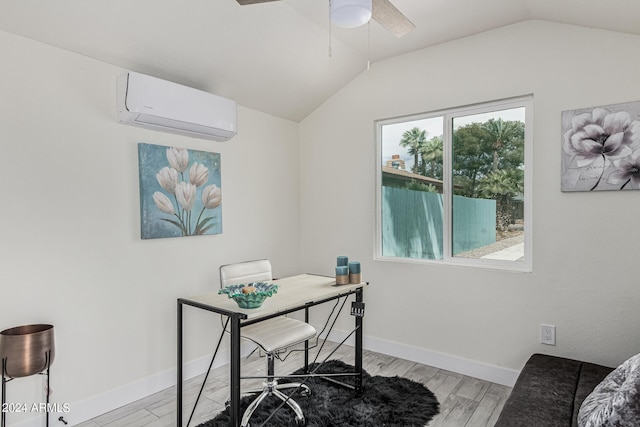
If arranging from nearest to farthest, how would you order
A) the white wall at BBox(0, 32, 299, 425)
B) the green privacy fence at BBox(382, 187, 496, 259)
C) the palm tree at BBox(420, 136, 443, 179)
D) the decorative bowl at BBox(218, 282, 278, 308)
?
the decorative bowl at BBox(218, 282, 278, 308), the white wall at BBox(0, 32, 299, 425), the green privacy fence at BBox(382, 187, 496, 259), the palm tree at BBox(420, 136, 443, 179)

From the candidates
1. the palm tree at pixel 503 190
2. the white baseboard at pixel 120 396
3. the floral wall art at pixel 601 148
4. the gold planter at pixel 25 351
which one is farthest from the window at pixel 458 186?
the gold planter at pixel 25 351

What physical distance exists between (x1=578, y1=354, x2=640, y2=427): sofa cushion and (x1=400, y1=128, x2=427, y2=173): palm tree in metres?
2.04

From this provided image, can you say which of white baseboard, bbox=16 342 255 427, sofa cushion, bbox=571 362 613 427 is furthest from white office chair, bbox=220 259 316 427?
sofa cushion, bbox=571 362 613 427

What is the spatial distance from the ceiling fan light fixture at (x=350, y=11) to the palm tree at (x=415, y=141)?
1754 millimetres

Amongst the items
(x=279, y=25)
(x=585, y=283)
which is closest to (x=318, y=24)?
(x=279, y=25)

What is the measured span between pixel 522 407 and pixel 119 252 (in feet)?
8.15

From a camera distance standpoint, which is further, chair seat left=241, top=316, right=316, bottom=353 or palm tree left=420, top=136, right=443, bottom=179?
palm tree left=420, top=136, right=443, bottom=179

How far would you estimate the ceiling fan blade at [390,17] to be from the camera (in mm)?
1773

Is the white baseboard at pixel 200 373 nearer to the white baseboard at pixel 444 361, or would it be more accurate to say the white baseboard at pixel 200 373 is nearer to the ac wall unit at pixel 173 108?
the white baseboard at pixel 444 361

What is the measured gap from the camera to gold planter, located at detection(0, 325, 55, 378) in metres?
1.83

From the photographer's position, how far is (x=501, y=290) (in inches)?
108

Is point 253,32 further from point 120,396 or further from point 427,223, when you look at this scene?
point 120,396

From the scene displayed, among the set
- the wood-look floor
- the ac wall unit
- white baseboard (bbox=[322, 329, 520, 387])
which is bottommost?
the wood-look floor

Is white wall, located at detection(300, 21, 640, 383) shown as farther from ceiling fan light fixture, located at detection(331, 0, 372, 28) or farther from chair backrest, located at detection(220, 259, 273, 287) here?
ceiling fan light fixture, located at detection(331, 0, 372, 28)
